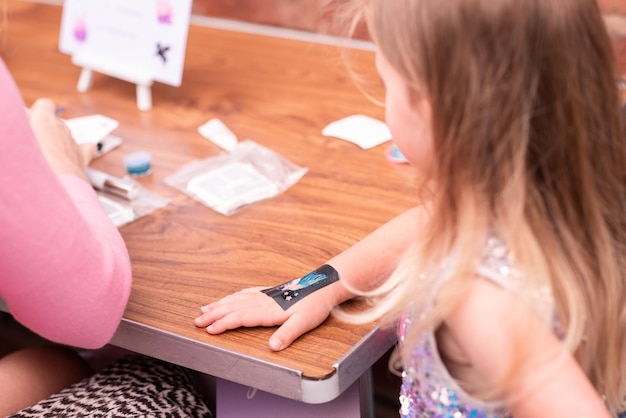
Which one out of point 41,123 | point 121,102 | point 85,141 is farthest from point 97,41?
point 41,123

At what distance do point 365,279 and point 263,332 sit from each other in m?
0.14

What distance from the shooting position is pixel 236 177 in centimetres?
125

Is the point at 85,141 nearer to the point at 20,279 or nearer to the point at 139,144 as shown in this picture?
the point at 139,144

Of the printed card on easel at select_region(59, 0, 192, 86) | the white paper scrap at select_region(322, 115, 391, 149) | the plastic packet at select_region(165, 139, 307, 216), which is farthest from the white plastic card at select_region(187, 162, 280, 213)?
the printed card on easel at select_region(59, 0, 192, 86)

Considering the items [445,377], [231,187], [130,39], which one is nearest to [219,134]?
[231,187]

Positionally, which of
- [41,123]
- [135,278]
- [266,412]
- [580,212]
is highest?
[580,212]

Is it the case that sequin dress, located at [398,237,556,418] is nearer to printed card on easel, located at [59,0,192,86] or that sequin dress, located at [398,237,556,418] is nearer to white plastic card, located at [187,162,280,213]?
white plastic card, located at [187,162,280,213]

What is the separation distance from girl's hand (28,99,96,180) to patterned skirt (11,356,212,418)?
26cm

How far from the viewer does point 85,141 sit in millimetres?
1333

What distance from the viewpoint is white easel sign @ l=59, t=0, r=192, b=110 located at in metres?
1.43

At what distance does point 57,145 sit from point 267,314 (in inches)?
16.1

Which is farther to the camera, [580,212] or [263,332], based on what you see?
[263,332]

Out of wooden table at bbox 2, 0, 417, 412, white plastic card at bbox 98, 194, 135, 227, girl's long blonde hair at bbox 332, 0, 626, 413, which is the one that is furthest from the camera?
white plastic card at bbox 98, 194, 135, 227

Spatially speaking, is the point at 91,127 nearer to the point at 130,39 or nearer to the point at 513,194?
the point at 130,39
